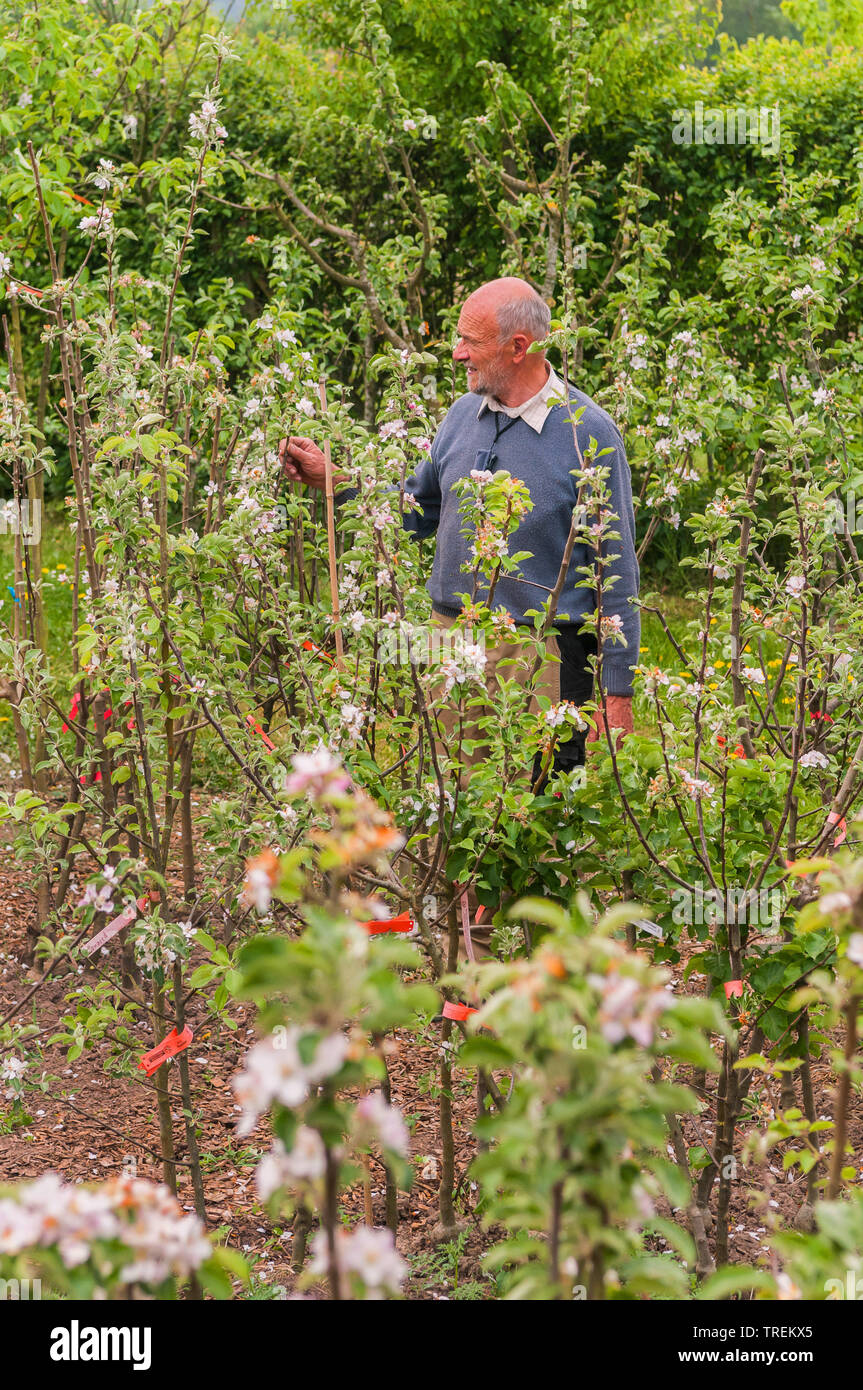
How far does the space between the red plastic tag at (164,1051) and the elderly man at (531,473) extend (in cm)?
112

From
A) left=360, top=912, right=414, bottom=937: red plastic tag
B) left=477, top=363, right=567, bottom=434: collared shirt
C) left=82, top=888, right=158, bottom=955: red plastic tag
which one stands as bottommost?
left=360, top=912, right=414, bottom=937: red plastic tag

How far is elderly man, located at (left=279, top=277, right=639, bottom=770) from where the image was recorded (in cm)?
312

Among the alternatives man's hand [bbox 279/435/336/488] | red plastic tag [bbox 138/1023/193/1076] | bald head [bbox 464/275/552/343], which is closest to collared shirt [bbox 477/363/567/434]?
bald head [bbox 464/275/552/343]

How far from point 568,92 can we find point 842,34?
7.84 meters

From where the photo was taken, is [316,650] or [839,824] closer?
[839,824]

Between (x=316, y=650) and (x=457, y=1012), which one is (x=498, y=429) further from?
(x=457, y=1012)

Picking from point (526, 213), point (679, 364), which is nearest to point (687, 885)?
point (679, 364)

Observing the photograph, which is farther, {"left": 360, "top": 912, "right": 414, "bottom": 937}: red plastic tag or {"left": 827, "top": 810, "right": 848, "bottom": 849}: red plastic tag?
{"left": 360, "top": 912, "right": 414, "bottom": 937}: red plastic tag

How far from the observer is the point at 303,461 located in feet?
10.1

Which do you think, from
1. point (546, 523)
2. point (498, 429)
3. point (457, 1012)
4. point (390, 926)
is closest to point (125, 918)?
point (390, 926)

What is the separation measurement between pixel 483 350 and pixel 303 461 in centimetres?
59

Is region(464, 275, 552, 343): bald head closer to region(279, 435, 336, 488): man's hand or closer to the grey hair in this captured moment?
the grey hair

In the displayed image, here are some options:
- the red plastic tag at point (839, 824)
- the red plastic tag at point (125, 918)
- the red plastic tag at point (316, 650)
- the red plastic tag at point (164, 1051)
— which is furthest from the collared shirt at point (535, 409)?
the red plastic tag at point (164, 1051)

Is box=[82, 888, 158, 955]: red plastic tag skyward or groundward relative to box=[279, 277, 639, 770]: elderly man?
groundward
